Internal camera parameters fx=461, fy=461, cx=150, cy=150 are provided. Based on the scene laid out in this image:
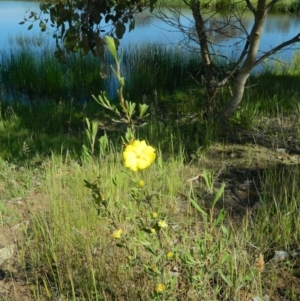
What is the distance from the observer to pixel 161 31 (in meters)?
10.5

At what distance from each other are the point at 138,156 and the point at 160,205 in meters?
0.88

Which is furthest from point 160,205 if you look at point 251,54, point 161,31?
point 161,31

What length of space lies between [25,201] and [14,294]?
2.92 ft

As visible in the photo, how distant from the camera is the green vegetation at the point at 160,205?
1.75 metres

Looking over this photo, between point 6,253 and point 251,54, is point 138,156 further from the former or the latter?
point 251,54

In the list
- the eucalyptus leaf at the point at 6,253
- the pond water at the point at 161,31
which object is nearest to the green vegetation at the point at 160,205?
the eucalyptus leaf at the point at 6,253

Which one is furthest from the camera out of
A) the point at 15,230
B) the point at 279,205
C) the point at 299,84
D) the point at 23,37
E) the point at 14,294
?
the point at 23,37

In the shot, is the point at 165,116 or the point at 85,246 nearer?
the point at 85,246

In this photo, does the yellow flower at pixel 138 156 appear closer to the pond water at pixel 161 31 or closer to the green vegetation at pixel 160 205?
the green vegetation at pixel 160 205

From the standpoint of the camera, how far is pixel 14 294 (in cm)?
206

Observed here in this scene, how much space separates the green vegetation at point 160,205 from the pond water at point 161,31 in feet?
13.0

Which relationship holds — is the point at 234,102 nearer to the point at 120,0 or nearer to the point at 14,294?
the point at 120,0

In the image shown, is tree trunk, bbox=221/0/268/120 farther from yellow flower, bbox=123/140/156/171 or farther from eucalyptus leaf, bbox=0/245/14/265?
yellow flower, bbox=123/140/156/171

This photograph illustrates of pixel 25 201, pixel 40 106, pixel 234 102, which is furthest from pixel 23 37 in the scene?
pixel 25 201
